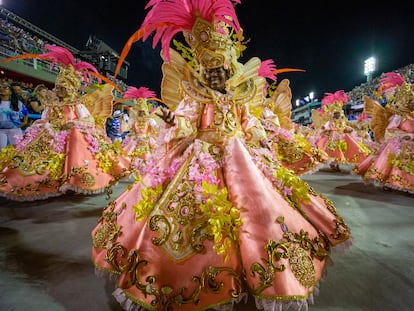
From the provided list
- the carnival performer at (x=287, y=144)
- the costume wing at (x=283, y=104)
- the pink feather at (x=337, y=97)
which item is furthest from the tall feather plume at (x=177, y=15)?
the pink feather at (x=337, y=97)

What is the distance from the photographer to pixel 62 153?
442 centimetres

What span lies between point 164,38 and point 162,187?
4.45 ft

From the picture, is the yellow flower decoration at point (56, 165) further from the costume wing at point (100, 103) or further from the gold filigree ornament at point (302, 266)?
the gold filigree ornament at point (302, 266)

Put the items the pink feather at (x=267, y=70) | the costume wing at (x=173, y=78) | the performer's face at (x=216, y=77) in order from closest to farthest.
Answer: the performer's face at (x=216, y=77)
the costume wing at (x=173, y=78)
the pink feather at (x=267, y=70)

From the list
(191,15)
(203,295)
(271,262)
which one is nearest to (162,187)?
(203,295)

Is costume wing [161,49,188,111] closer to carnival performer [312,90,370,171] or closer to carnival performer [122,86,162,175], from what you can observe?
carnival performer [122,86,162,175]

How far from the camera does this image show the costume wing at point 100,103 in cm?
536

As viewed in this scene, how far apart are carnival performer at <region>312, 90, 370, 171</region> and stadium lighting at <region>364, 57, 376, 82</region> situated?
24.9m

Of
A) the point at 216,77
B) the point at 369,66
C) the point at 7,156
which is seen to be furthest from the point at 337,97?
the point at 369,66

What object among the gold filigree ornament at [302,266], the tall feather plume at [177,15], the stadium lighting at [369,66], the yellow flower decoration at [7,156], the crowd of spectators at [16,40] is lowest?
the gold filigree ornament at [302,266]

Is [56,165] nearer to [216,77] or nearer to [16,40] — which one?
[216,77]

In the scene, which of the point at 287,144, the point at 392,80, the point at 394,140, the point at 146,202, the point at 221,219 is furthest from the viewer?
the point at 392,80

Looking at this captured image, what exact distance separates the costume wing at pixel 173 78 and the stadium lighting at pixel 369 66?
108ft

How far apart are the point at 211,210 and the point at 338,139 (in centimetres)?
822
